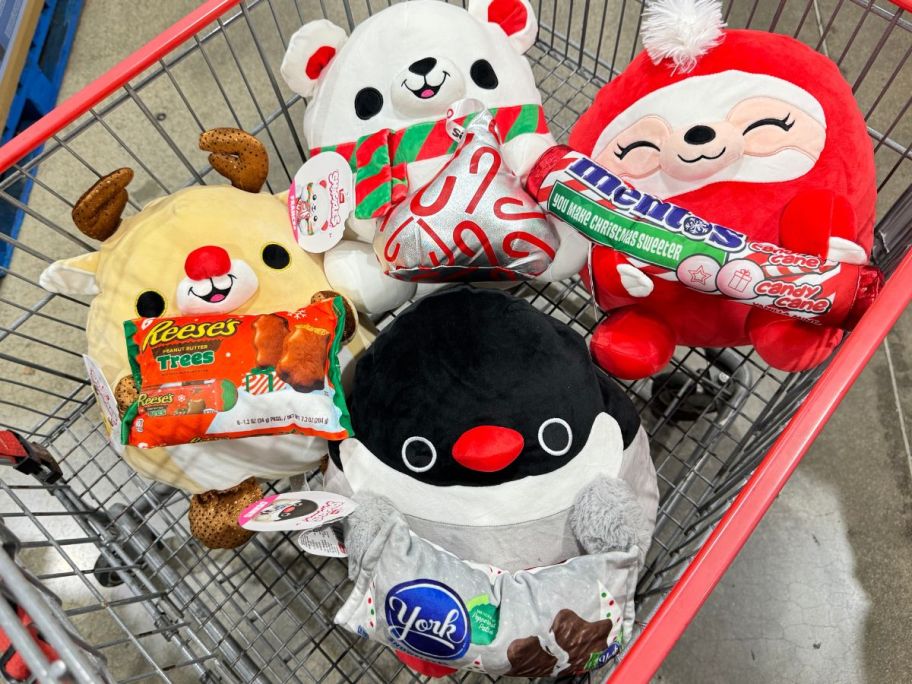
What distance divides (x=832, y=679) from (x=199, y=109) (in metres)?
1.62

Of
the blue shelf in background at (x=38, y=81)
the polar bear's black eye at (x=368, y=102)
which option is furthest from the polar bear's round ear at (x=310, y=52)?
the blue shelf in background at (x=38, y=81)

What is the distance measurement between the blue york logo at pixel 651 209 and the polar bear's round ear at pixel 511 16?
1.10ft

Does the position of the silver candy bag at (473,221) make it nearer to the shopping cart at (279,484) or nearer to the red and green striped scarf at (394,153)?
the red and green striped scarf at (394,153)

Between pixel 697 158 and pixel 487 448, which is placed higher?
pixel 697 158

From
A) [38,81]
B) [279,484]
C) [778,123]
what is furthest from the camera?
[38,81]

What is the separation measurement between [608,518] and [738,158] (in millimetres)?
442

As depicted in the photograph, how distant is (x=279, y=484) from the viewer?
1.21m

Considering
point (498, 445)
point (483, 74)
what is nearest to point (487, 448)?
point (498, 445)

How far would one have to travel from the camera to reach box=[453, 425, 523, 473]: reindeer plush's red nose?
81cm

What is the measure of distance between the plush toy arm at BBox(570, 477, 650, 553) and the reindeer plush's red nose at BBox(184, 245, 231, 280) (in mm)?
513

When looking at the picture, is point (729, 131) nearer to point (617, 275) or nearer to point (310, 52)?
point (617, 275)

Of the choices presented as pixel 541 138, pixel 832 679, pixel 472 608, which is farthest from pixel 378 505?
pixel 832 679

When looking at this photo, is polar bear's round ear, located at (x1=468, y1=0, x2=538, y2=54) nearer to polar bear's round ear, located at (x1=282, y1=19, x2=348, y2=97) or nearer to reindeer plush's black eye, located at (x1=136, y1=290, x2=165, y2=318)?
polar bear's round ear, located at (x1=282, y1=19, x2=348, y2=97)

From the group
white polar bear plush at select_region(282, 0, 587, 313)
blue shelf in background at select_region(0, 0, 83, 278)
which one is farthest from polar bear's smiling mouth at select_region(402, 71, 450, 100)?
blue shelf in background at select_region(0, 0, 83, 278)
